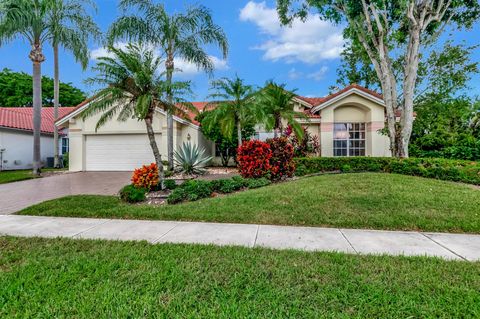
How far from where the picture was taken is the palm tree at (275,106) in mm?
11891

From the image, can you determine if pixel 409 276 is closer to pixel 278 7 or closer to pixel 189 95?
pixel 189 95

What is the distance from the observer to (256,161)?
9.84m

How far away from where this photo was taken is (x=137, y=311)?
96.7 inches

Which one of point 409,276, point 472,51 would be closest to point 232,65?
point 409,276

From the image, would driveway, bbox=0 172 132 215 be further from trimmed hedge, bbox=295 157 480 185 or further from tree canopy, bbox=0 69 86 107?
tree canopy, bbox=0 69 86 107

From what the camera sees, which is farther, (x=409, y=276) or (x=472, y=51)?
(x=472, y=51)

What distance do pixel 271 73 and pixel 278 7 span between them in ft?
15.6

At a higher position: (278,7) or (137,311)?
(278,7)

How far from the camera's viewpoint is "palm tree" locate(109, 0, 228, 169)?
497 inches

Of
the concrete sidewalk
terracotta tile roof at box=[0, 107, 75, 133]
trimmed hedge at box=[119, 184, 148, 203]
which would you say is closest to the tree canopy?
terracotta tile roof at box=[0, 107, 75, 133]

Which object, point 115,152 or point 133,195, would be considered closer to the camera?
point 133,195

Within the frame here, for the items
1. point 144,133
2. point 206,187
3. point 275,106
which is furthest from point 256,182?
point 144,133

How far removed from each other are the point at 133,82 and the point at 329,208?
6782 mm

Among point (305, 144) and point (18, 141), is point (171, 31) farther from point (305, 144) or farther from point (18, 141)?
point (18, 141)
